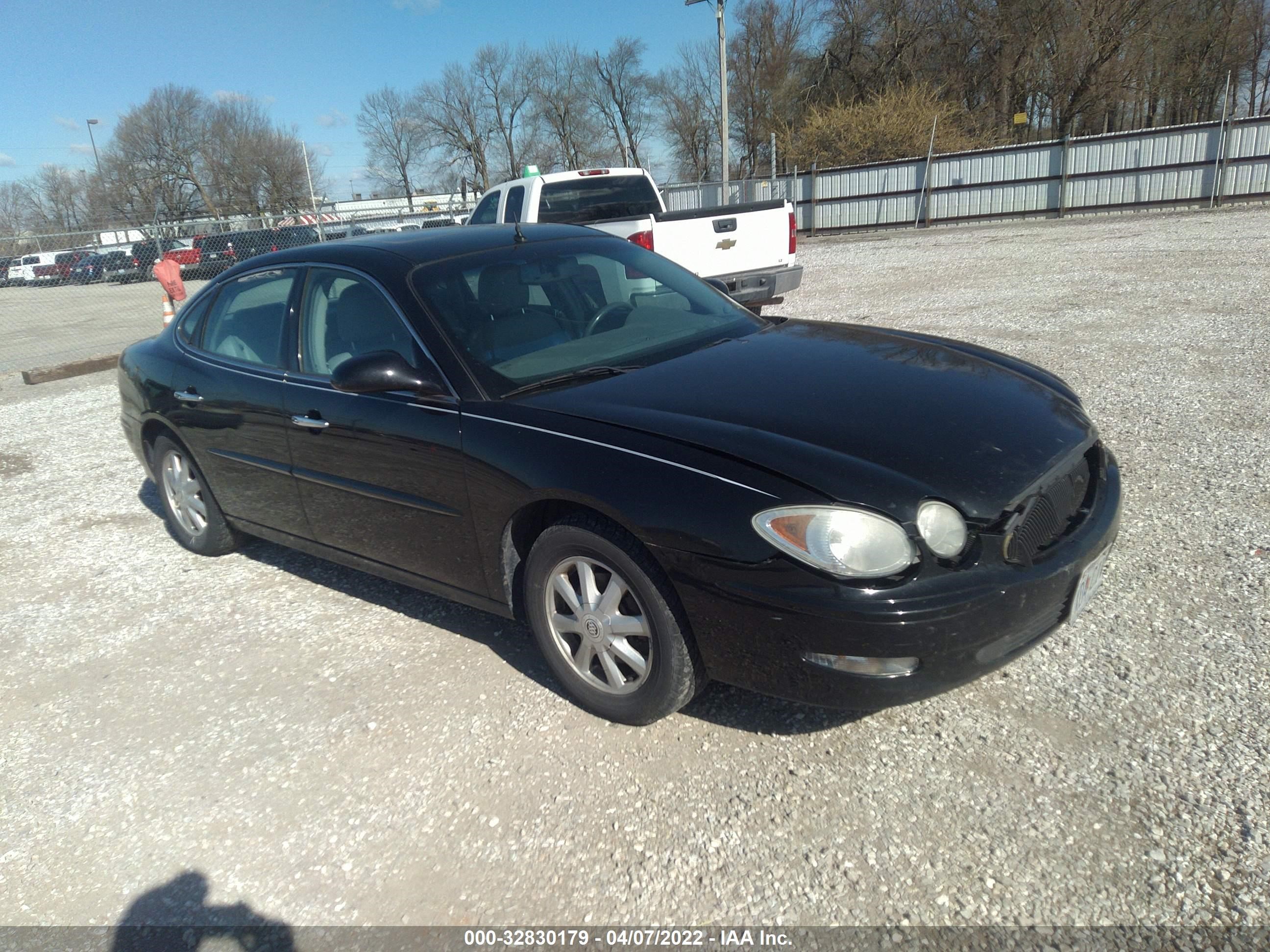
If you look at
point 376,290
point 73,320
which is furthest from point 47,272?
point 376,290

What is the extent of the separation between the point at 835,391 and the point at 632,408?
2.38 feet

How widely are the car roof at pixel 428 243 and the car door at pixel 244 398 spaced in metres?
0.16

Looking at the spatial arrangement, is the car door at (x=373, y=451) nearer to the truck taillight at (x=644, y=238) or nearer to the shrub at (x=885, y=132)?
the truck taillight at (x=644, y=238)

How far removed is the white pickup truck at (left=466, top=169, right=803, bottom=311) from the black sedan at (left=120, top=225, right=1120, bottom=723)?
352 cm

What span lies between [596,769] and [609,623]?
0.46 meters

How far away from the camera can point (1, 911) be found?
2.58 m

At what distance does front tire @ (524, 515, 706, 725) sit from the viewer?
2.79m

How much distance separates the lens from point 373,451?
356 centimetres

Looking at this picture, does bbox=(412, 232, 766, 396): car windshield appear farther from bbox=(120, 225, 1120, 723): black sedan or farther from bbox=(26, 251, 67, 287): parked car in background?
bbox=(26, 251, 67, 287): parked car in background

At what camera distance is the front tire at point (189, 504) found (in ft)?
15.9

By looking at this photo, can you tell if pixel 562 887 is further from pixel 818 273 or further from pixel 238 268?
pixel 818 273

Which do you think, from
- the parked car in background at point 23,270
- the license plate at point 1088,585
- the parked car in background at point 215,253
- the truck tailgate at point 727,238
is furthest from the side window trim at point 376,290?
the parked car in background at point 23,270

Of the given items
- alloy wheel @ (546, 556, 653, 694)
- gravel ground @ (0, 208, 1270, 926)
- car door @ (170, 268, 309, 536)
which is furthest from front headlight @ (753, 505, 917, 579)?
car door @ (170, 268, 309, 536)

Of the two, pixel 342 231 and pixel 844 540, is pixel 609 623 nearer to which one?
pixel 844 540
